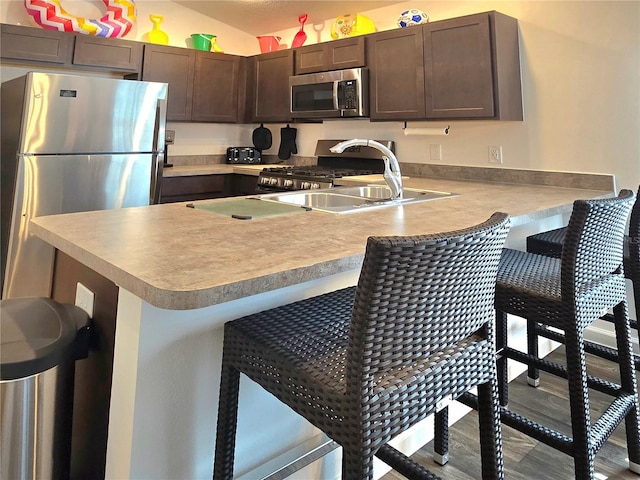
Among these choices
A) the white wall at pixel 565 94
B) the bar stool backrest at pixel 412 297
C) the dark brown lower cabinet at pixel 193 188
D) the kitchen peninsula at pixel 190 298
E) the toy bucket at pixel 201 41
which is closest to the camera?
the bar stool backrest at pixel 412 297

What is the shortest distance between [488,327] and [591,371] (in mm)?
1765

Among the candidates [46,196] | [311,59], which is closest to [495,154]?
[311,59]

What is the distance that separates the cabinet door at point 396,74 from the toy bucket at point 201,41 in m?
1.66

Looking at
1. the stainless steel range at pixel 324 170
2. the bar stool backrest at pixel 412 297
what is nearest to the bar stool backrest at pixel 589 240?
the bar stool backrest at pixel 412 297

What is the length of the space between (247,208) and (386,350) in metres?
1.01

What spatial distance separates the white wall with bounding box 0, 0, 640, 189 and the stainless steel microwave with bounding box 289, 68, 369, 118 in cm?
40

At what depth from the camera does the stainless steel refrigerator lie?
2.70 meters

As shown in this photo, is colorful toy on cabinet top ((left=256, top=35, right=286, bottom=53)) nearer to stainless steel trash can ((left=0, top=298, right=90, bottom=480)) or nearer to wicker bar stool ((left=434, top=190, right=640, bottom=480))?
wicker bar stool ((left=434, top=190, right=640, bottom=480))

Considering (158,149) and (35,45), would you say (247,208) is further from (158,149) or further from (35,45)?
(35,45)

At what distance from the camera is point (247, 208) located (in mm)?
1694

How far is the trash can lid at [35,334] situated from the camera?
97cm

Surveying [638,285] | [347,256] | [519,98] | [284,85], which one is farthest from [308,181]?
[347,256]

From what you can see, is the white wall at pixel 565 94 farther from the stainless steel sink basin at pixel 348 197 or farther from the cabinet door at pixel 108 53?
the stainless steel sink basin at pixel 348 197

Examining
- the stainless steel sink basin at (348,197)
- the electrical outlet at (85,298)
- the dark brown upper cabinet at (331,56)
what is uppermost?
the dark brown upper cabinet at (331,56)
